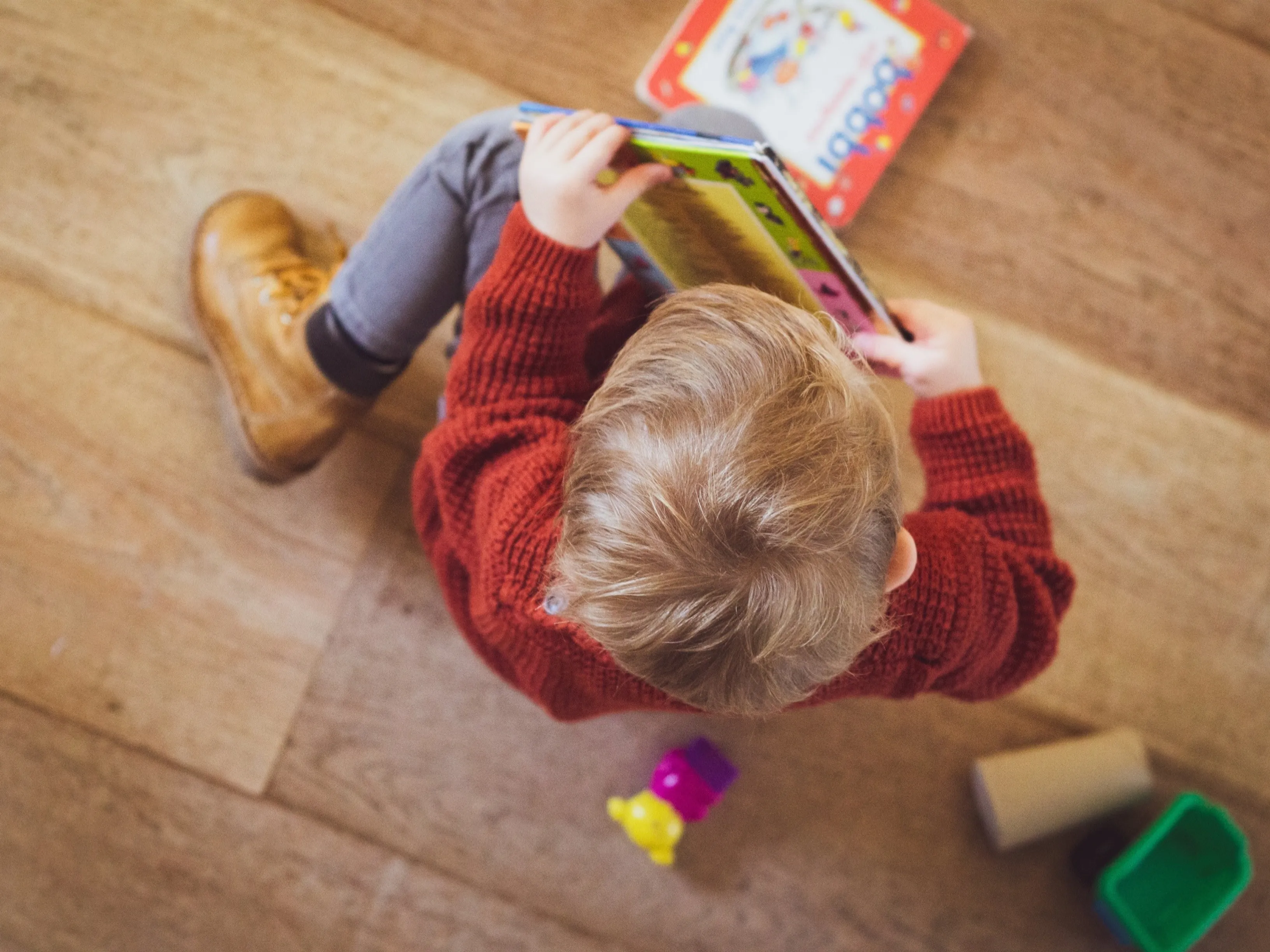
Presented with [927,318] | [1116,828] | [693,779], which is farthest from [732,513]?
[1116,828]

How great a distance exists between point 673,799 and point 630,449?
47 centimetres

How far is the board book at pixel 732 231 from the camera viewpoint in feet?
1.53

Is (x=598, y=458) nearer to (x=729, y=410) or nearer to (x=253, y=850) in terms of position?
(x=729, y=410)

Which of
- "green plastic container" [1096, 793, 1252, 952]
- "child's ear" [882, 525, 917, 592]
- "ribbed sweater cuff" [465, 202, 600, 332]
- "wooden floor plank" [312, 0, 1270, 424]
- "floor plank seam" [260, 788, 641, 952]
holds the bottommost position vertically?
"floor plank seam" [260, 788, 641, 952]

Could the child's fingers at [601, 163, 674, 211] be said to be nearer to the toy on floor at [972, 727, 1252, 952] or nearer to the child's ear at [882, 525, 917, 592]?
the child's ear at [882, 525, 917, 592]

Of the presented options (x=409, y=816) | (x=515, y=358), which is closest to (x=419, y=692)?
(x=409, y=816)

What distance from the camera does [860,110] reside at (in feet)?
2.68

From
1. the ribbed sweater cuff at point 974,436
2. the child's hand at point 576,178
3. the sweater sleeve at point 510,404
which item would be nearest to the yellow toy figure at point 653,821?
the sweater sleeve at point 510,404

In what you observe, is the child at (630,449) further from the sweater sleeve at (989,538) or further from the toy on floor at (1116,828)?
the toy on floor at (1116,828)

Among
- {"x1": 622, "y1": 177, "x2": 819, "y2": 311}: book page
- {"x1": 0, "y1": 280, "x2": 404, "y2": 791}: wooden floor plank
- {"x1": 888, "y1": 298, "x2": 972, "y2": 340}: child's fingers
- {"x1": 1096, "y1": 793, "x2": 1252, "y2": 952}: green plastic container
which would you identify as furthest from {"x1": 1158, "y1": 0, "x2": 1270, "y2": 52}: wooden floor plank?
{"x1": 0, "y1": 280, "x2": 404, "y2": 791}: wooden floor plank

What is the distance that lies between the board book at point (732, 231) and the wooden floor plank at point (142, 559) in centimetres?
42

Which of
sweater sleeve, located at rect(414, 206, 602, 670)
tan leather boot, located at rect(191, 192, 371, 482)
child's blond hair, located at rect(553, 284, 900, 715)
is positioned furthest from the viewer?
tan leather boot, located at rect(191, 192, 371, 482)

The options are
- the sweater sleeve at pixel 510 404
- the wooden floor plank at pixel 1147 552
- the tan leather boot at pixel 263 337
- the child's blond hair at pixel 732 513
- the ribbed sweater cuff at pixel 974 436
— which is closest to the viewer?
the child's blond hair at pixel 732 513

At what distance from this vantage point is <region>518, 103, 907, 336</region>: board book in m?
0.47
